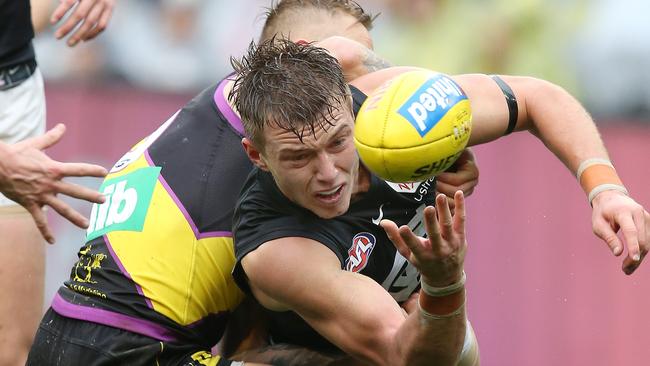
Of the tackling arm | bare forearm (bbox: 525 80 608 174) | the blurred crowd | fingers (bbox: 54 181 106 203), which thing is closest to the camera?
fingers (bbox: 54 181 106 203)

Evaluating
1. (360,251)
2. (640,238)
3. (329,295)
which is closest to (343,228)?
(360,251)

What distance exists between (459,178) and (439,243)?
1.22 meters

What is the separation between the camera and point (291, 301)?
4.27 metres

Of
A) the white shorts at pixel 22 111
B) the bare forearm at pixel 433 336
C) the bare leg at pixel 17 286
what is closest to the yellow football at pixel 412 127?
the bare forearm at pixel 433 336

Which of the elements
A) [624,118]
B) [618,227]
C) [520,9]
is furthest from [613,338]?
[618,227]

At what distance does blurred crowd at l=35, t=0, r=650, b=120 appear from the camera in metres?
7.14

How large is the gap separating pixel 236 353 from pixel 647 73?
3.28 meters

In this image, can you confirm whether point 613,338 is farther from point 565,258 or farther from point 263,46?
point 263,46

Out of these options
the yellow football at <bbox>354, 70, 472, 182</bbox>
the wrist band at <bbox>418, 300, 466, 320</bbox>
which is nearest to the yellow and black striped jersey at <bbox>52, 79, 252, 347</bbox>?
the yellow football at <bbox>354, 70, 472, 182</bbox>

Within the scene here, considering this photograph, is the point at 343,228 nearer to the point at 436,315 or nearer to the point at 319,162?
the point at 319,162

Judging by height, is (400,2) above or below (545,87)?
below

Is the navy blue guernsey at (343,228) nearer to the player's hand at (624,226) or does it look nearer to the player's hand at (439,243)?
the player's hand at (439,243)

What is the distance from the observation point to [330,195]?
167 inches

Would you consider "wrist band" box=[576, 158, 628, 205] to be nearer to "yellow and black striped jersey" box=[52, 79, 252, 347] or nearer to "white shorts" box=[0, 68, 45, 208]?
"yellow and black striped jersey" box=[52, 79, 252, 347]
